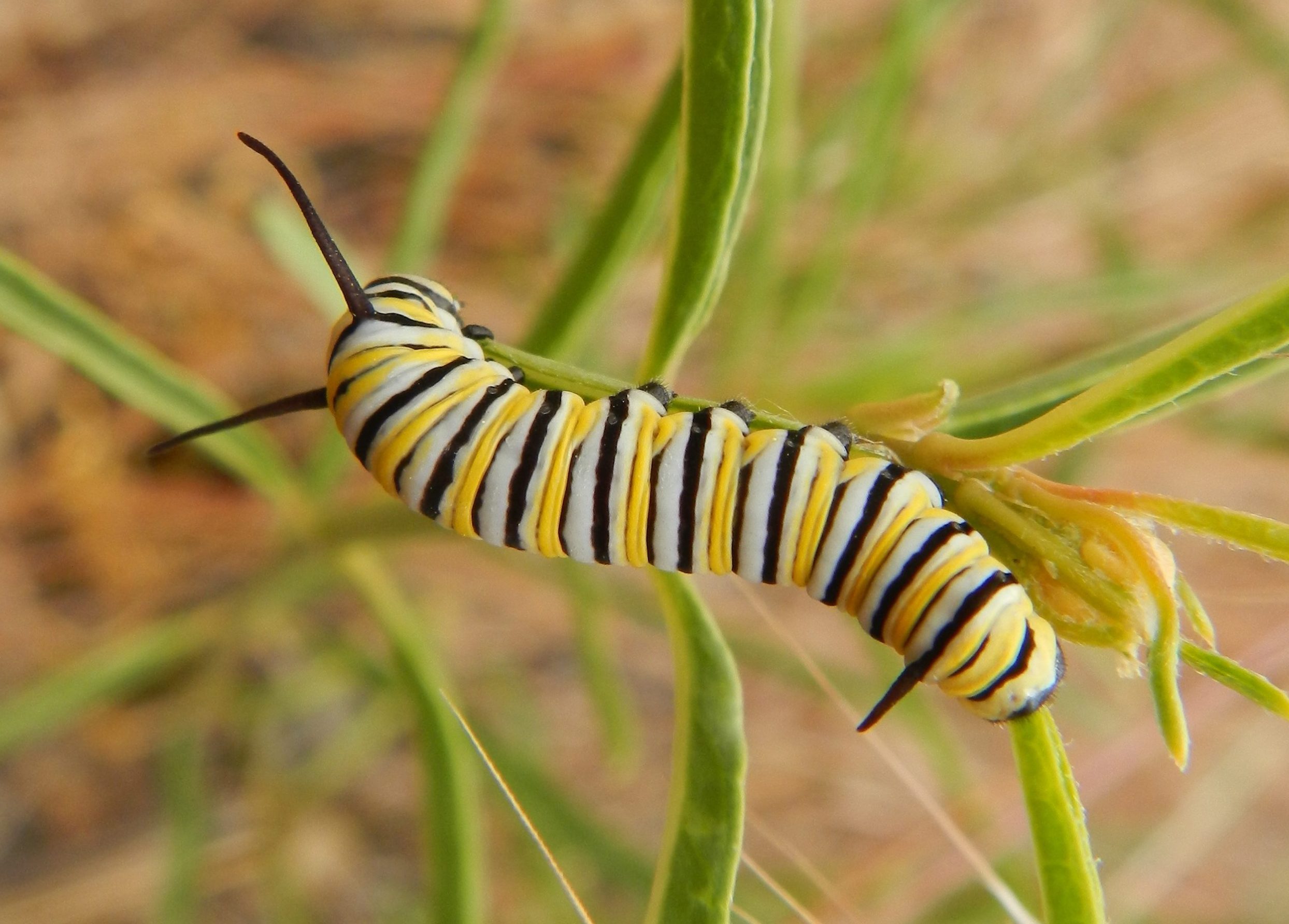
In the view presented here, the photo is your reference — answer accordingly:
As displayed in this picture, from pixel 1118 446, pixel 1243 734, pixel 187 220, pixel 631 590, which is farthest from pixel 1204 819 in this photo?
pixel 187 220

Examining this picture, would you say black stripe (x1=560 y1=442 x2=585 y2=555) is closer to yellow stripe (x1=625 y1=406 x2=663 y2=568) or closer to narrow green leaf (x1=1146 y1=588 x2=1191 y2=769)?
yellow stripe (x1=625 y1=406 x2=663 y2=568)

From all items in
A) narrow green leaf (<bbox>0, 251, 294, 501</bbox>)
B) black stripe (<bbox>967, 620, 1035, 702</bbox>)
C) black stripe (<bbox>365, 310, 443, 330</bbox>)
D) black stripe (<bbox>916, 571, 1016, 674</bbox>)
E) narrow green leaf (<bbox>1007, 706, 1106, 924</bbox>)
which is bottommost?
narrow green leaf (<bbox>1007, 706, 1106, 924</bbox>)

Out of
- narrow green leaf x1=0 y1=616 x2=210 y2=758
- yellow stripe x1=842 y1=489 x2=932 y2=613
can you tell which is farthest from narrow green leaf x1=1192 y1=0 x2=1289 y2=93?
narrow green leaf x1=0 y1=616 x2=210 y2=758

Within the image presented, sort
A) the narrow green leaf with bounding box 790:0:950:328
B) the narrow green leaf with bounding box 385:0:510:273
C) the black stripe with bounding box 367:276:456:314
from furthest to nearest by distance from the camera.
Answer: the narrow green leaf with bounding box 790:0:950:328, the narrow green leaf with bounding box 385:0:510:273, the black stripe with bounding box 367:276:456:314

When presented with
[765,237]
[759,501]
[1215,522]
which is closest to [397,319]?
[759,501]

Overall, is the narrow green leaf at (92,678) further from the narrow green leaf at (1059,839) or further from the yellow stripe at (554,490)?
the narrow green leaf at (1059,839)

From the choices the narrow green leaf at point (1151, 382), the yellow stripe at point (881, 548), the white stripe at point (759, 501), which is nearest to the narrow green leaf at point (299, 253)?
the white stripe at point (759, 501)

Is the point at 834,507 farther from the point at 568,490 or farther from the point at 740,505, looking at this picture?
the point at 568,490
